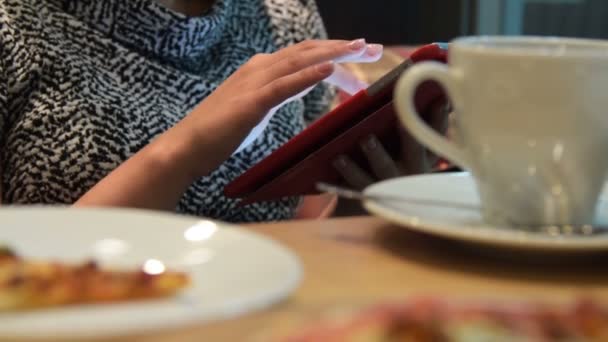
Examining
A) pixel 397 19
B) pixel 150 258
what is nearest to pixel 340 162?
pixel 150 258

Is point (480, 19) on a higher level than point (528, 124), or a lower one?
lower

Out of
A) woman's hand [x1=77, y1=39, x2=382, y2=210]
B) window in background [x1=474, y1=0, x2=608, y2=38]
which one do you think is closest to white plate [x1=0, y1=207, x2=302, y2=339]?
woman's hand [x1=77, y1=39, x2=382, y2=210]

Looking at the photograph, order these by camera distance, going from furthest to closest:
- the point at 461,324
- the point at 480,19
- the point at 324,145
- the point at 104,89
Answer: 1. the point at 480,19
2. the point at 104,89
3. the point at 324,145
4. the point at 461,324

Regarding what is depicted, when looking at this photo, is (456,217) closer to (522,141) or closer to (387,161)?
(522,141)

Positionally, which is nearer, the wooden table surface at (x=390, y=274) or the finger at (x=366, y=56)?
the wooden table surface at (x=390, y=274)

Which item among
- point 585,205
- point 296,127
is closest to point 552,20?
point 296,127

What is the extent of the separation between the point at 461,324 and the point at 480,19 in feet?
7.65

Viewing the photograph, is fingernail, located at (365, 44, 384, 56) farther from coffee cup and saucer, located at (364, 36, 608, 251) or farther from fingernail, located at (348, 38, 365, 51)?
coffee cup and saucer, located at (364, 36, 608, 251)

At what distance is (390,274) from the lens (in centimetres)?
48

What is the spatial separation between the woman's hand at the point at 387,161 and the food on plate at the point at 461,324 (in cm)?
44

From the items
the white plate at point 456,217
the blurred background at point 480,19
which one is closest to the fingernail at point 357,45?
the white plate at point 456,217

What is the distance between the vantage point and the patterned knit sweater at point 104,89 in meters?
1.04

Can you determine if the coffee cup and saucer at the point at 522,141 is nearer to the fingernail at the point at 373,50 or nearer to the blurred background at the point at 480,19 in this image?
the fingernail at the point at 373,50

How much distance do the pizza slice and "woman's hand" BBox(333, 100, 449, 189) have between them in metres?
0.39
